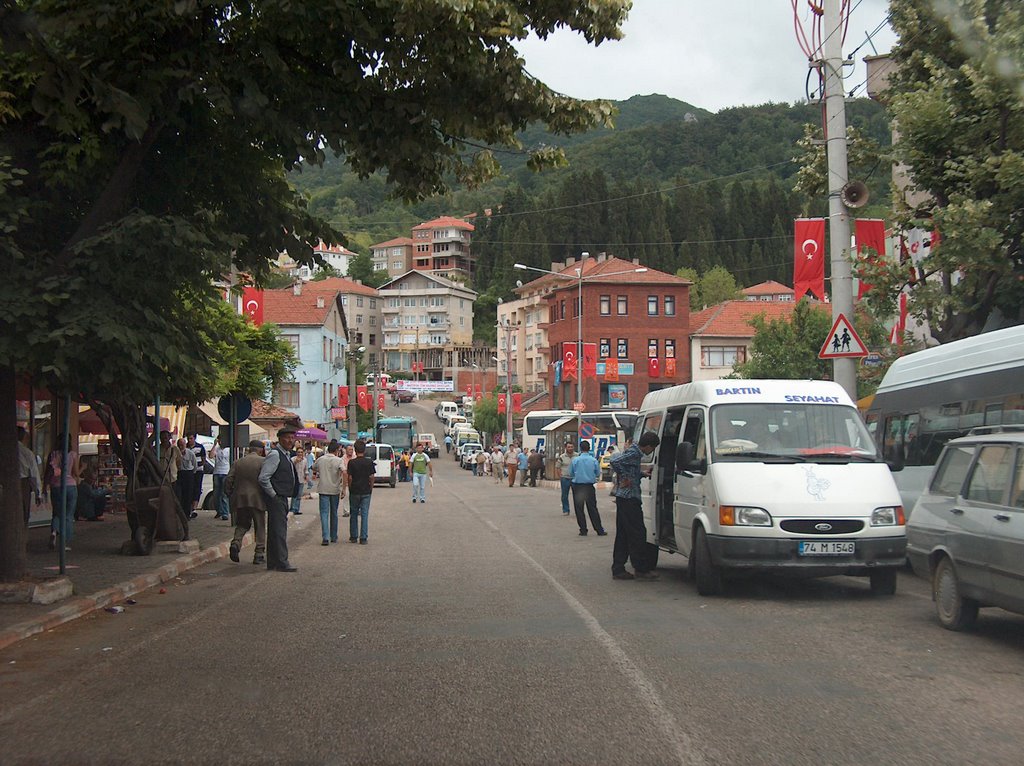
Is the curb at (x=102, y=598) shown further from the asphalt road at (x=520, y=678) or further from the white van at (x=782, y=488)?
the white van at (x=782, y=488)

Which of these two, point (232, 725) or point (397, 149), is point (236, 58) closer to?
point (397, 149)

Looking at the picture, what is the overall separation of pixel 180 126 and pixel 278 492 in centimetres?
575

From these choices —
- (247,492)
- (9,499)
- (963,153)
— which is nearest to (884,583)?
(247,492)

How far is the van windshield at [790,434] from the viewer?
11.6 meters

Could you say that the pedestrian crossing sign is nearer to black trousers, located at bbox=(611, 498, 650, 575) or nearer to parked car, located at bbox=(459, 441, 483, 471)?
black trousers, located at bbox=(611, 498, 650, 575)

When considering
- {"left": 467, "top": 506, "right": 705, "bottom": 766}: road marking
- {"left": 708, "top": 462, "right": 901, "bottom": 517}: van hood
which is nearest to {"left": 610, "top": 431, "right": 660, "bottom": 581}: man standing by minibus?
{"left": 467, "top": 506, "right": 705, "bottom": 766}: road marking

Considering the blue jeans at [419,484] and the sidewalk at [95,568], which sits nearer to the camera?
the sidewalk at [95,568]

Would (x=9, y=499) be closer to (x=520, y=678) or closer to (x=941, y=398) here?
(x=520, y=678)

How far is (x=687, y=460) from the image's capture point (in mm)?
11883

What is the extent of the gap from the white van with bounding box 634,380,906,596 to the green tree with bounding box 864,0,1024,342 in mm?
6018

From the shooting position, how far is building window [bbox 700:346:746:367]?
264 feet

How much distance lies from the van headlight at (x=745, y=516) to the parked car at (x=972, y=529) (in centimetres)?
138

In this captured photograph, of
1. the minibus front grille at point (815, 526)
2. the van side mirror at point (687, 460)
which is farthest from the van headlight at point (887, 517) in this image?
the van side mirror at point (687, 460)

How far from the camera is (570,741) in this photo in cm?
579
